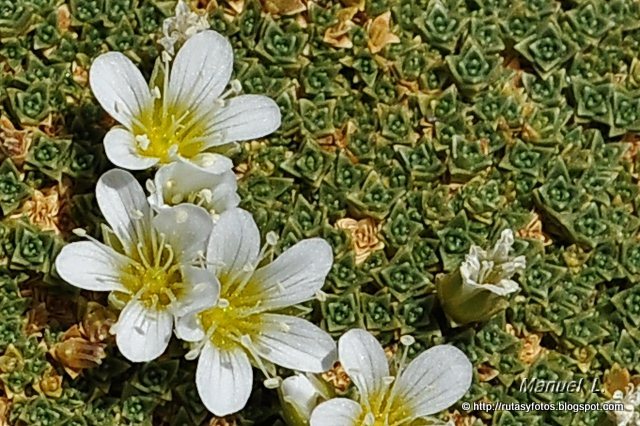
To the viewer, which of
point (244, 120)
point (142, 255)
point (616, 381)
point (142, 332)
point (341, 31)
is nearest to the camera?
point (142, 332)

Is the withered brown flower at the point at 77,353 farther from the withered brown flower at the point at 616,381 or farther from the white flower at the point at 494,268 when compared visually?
the withered brown flower at the point at 616,381

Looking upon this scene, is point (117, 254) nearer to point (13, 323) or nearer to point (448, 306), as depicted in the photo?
point (13, 323)

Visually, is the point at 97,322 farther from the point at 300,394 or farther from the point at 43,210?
the point at 300,394

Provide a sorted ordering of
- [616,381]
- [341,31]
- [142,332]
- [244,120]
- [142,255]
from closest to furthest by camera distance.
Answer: [142,332] → [142,255] → [244,120] → [616,381] → [341,31]

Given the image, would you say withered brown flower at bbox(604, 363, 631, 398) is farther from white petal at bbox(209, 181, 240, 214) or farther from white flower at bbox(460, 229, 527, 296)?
white petal at bbox(209, 181, 240, 214)

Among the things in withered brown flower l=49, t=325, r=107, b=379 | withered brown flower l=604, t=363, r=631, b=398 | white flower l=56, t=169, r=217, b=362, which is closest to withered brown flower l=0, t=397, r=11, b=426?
withered brown flower l=49, t=325, r=107, b=379

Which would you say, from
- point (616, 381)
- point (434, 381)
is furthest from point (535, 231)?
point (434, 381)
